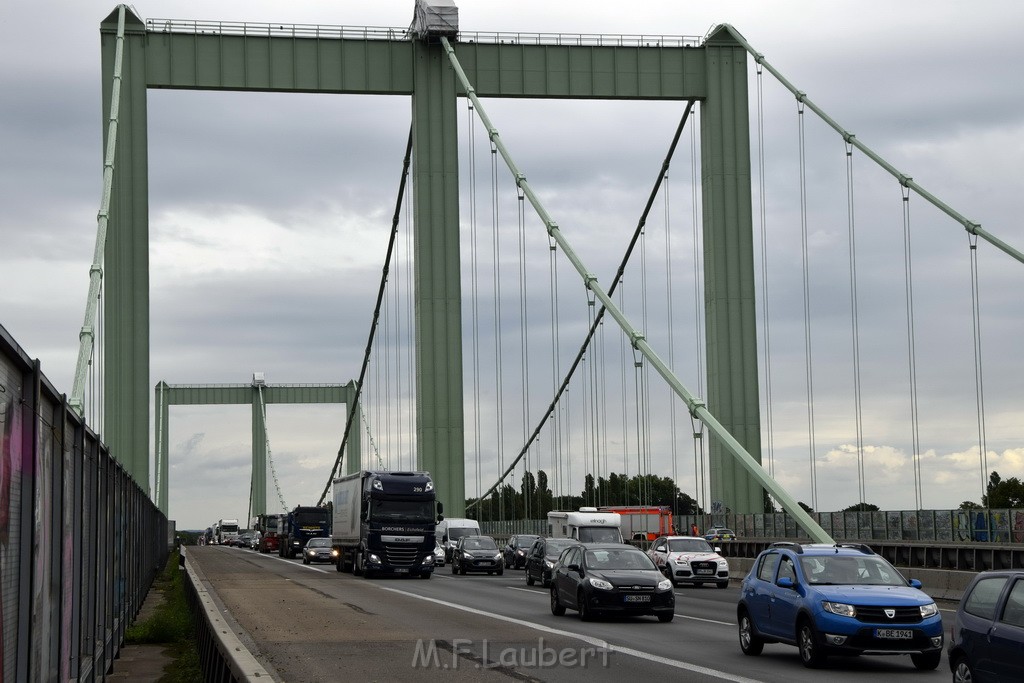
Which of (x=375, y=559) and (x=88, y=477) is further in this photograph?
(x=375, y=559)

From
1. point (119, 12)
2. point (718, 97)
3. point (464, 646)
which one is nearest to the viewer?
point (464, 646)

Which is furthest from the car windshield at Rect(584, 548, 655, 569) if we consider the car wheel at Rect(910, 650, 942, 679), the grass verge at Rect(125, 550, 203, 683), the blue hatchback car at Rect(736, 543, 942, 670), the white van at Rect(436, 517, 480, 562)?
the white van at Rect(436, 517, 480, 562)

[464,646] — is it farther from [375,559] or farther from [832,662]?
[375,559]

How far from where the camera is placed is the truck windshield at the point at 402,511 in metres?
45.9

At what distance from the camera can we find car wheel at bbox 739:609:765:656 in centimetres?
1758

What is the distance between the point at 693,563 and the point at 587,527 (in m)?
8.13

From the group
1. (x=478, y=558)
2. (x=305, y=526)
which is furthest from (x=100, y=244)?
(x=305, y=526)

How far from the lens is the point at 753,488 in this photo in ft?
162

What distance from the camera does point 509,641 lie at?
Result: 19.4 metres

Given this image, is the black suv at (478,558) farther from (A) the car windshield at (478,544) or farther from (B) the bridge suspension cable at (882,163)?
(B) the bridge suspension cable at (882,163)

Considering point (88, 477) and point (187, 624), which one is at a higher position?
point (88, 477)

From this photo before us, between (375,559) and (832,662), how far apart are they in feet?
98.3

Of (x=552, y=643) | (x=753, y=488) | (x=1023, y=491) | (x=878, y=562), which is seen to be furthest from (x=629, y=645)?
(x=1023, y=491)

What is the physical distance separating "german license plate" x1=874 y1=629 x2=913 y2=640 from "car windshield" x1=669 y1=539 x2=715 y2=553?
927 inches
